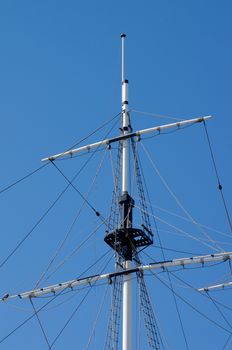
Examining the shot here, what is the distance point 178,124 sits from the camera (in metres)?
38.2

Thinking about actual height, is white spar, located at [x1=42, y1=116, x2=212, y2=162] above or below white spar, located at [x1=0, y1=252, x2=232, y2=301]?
above

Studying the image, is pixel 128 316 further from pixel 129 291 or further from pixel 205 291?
pixel 205 291

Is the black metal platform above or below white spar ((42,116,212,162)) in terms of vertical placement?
below

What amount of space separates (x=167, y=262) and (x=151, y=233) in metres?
2.01

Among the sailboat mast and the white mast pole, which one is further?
the sailboat mast

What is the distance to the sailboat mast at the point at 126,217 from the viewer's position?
34.2m

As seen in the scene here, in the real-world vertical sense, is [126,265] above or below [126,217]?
below

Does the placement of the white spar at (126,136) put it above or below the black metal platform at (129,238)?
above

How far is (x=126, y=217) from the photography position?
3775 cm

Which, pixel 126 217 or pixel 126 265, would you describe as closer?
pixel 126 265

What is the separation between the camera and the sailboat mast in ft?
112

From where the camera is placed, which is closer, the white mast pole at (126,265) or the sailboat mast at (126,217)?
the white mast pole at (126,265)

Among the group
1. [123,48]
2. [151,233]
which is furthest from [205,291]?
[123,48]

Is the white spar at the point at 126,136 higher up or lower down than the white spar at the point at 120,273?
higher up
